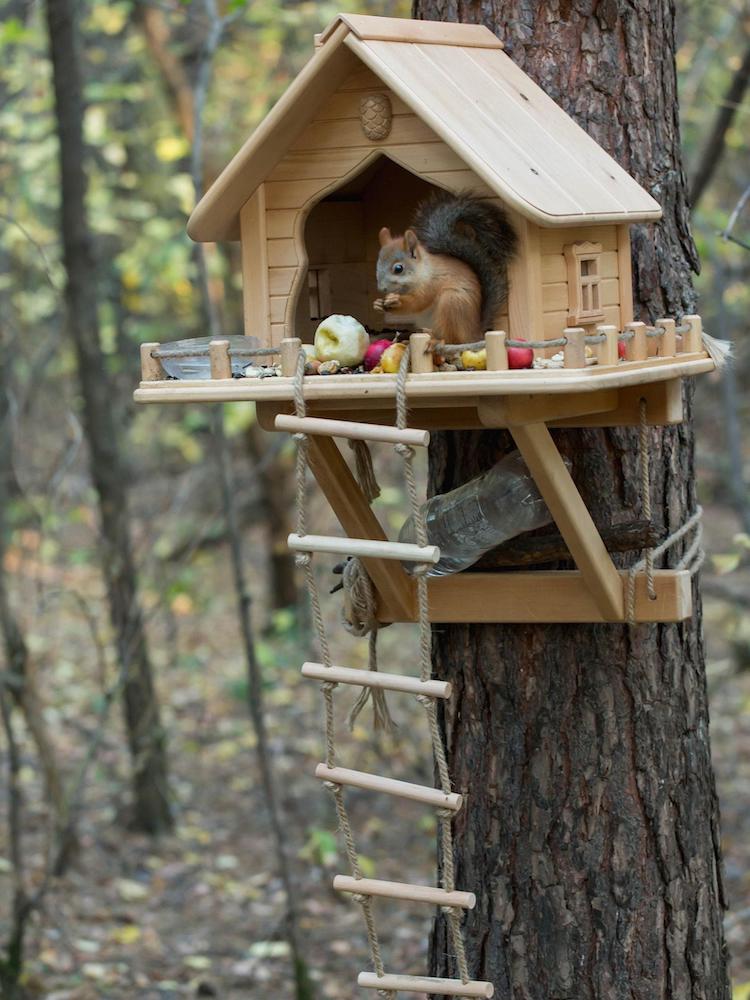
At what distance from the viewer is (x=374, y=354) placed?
2135mm

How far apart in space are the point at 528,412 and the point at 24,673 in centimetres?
308

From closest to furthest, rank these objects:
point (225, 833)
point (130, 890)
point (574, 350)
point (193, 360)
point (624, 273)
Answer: point (574, 350)
point (193, 360)
point (624, 273)
point (130, 890)
point (225, 833)

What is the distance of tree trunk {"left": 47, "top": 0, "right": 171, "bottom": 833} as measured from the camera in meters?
5.10

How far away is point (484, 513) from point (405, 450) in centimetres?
49

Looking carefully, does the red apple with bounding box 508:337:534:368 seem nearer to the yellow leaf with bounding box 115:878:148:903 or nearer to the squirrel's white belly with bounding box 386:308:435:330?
the squirrel's white belly with bounding box 386:308:435:330

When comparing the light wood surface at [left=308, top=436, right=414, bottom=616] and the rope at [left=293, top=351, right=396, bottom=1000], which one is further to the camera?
the light wood surface at [left=308, top=436, right=414, bottom=616]

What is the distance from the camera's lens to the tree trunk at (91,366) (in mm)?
5098

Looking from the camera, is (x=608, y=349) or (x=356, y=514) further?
(x=356, y=514)

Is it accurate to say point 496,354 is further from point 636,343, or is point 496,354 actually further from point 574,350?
point 636,343

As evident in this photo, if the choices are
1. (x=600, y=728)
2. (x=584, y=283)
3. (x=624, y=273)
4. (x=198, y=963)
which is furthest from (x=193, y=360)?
(x=198, y=963)

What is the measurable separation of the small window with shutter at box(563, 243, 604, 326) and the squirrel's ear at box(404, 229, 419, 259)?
0.26 meters

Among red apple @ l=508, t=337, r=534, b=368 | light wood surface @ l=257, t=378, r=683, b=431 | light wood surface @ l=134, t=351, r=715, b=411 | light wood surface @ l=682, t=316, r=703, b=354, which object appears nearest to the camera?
light wood surface @ l=134, t=351, r=715, b=411

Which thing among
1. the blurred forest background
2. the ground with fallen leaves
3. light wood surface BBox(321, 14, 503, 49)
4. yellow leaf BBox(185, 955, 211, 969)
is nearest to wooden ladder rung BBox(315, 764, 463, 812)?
light wood surface BBox(321, 14, 503, 49)

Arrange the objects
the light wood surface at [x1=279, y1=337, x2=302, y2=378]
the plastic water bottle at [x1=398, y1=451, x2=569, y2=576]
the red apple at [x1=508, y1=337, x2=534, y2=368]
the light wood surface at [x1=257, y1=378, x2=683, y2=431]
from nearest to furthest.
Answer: the red apple at [x1=508, y1=337, x2=534, y2=368] → the light wood surface at [x1=279, y1=337, x2=302, y2=378] → the light wood surface at [x1=257, y1=378, x2=683, y2=431] → the plastic water bottle at [x1=398, y1=451, x2=569, y2=576]
